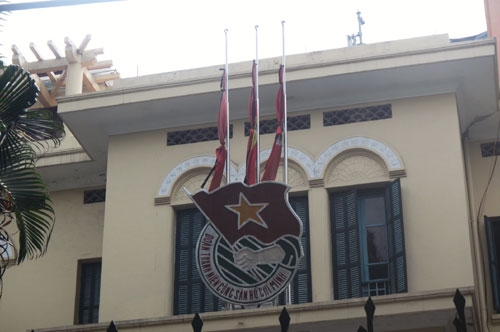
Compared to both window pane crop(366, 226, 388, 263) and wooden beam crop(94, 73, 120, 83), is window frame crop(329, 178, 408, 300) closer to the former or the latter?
window pane crop(366, 226, 388, 263)

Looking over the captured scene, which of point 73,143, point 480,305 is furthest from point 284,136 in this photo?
point 73,143

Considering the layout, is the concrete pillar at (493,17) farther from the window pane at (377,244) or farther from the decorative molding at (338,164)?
the window pane at (377,244)

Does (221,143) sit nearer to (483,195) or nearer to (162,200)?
(162,200)

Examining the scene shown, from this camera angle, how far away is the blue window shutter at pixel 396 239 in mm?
13727

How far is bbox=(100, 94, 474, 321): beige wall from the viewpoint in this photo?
45.5 ft

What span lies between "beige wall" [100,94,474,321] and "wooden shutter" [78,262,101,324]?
4.64ft

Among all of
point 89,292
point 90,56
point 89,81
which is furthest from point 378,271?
point 89,81

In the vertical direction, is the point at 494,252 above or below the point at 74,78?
below

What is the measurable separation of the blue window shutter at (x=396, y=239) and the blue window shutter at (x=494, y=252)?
1.58m

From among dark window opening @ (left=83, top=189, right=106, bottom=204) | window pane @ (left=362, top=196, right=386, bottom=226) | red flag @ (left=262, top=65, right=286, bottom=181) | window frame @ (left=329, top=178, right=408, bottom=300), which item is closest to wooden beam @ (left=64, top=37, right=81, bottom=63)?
dark window opening @ (left=83, top=189, right=106, bottom=204)

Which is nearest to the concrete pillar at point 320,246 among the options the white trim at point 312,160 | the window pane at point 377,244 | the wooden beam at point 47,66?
the white trim at point 312,160

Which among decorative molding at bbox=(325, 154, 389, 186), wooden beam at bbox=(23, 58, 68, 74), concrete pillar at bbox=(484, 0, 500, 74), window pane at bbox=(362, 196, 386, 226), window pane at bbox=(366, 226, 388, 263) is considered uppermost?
wooden beam at bbox=(23, 58, 68, 74)

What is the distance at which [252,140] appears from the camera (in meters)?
14.1

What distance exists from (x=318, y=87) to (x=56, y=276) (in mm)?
5326
